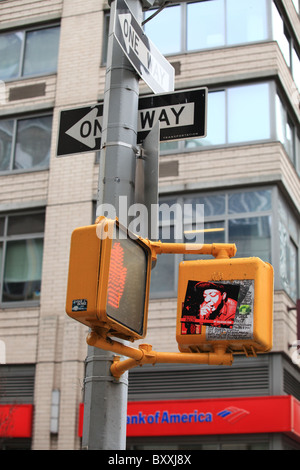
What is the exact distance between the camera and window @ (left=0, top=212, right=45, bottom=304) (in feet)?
56.4

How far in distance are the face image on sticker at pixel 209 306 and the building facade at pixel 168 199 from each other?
10.5 metres

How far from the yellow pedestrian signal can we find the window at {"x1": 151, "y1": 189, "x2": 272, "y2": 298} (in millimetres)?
11555

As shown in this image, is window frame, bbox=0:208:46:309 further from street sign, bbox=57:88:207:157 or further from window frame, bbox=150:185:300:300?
street sign, bbox=57:88:207:157

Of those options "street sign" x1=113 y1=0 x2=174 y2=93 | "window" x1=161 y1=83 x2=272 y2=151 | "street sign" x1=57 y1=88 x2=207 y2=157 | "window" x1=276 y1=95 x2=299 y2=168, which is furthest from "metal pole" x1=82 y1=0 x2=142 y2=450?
"window" x1=276 y1=95 x2=299 y2=168

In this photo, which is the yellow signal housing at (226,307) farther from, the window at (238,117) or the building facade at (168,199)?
the window at (238,117)

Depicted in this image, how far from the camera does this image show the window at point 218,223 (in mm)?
15375

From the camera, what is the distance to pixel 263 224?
50.5ft

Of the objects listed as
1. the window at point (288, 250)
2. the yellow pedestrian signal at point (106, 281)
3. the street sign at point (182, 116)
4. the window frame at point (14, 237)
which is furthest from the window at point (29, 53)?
the yellow pedestrian signal at point (106, 281)

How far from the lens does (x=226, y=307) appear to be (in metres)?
3.81

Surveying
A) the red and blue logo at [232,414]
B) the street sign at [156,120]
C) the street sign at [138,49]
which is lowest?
the red and blue logo at [232,414]

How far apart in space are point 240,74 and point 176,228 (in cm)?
413

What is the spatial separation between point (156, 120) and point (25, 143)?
45.2 feet

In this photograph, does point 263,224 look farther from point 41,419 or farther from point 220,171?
point 41,419

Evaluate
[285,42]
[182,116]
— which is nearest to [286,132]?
[285,42]
